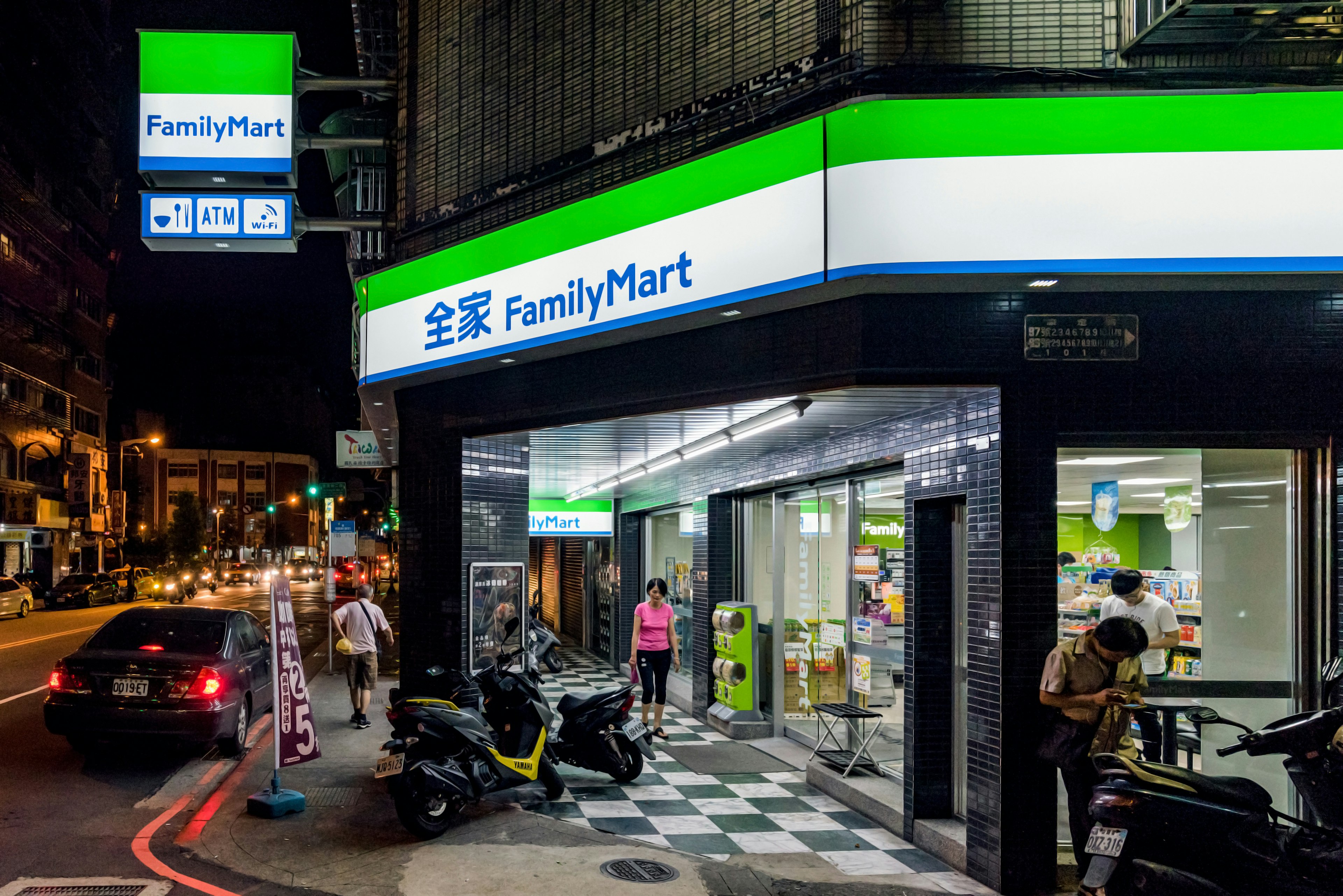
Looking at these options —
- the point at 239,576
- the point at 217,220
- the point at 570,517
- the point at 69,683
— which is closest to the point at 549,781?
the point at 69,683

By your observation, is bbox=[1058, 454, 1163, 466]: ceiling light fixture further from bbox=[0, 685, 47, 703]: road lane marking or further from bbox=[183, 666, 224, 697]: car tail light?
bbox=[0, 685, 47, 703]: road lane marking

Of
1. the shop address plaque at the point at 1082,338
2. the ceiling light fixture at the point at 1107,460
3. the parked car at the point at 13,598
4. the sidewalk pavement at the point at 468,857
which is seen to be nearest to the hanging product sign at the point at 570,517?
the sidewalk pavement at the point at 468,857

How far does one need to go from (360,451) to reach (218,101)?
11075mm

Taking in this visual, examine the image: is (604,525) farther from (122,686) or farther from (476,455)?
(122,686)

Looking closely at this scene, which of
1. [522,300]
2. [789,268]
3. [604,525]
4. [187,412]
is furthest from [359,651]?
[187,412]

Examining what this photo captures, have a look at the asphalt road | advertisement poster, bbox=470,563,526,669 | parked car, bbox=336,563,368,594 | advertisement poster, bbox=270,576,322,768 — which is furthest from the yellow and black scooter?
parked car, bbox=336,563,368,594

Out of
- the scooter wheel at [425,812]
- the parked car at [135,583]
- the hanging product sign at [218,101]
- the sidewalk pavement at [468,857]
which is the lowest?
the parked car at [135,583]

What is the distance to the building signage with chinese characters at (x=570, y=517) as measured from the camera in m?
17.8

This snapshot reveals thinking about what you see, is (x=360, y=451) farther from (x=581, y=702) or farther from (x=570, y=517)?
(x=581, y=702)

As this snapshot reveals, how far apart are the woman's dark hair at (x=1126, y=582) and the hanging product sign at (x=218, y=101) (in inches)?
347

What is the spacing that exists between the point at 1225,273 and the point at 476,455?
7.09 m

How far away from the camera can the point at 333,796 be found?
27.7 feet

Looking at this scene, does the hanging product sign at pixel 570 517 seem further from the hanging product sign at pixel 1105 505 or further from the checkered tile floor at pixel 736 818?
the hanging product sign at pixel 1105 505

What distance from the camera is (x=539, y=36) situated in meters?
9.92
